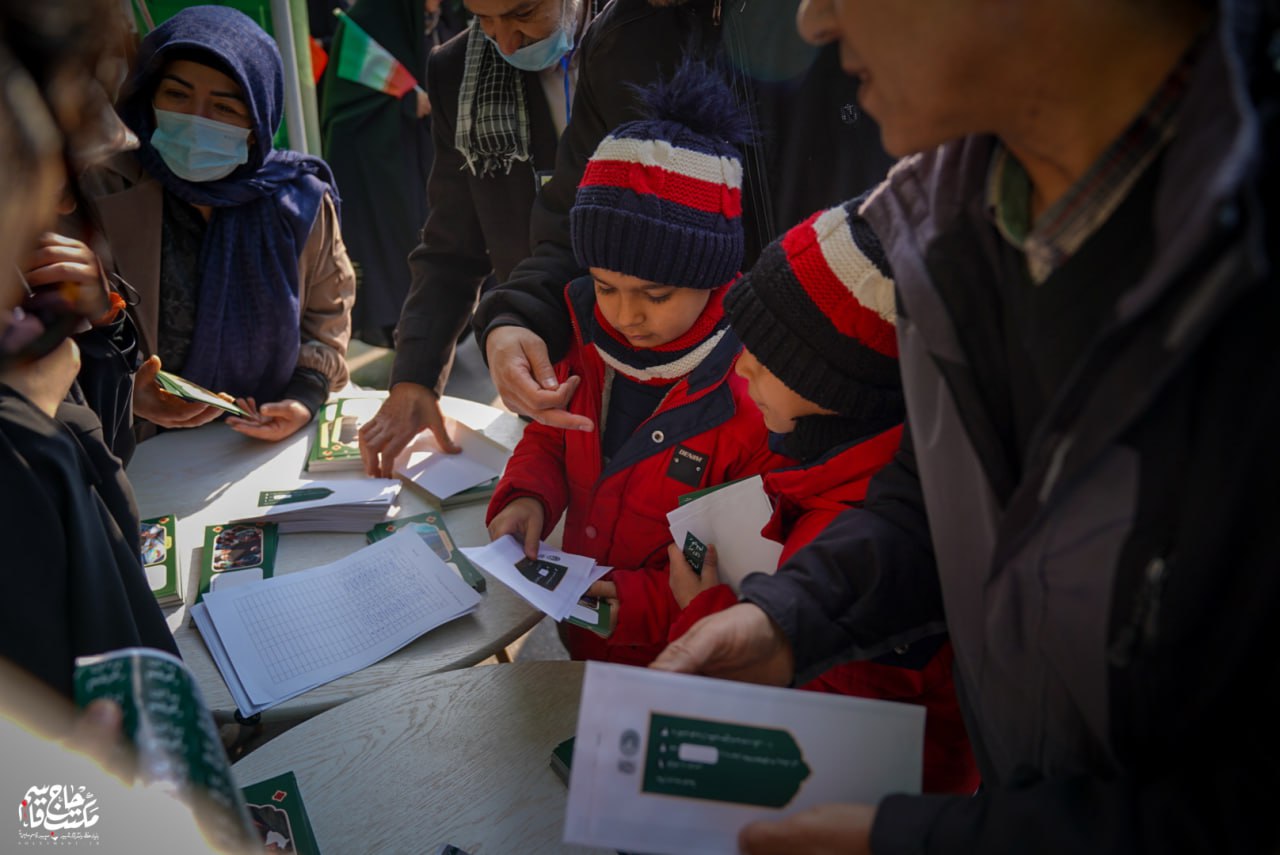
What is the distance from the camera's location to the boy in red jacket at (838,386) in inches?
51.9

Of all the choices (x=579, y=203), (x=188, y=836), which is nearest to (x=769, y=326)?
(x=579, y=203)

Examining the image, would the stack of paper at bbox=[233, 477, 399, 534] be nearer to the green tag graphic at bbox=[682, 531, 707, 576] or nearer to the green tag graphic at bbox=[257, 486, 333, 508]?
the green tag graphic at bbox=[257, 486, 333, 508]

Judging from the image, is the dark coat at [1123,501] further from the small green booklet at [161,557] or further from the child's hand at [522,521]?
the small green booklet at [161,557]

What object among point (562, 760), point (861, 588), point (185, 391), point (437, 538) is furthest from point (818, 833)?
point (185, 391)

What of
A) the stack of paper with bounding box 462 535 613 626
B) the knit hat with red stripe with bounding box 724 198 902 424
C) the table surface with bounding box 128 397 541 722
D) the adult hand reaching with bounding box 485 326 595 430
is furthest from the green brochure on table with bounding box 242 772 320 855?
the knit hat with red stripe with bounding box 724 198 902 424

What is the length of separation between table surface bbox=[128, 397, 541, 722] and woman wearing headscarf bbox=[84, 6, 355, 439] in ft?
0.40

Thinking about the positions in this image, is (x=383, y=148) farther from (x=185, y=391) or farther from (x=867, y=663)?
(x=867, y=663)

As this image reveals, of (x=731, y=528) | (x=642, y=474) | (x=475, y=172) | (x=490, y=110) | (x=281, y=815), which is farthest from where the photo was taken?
(x=475, y=172)

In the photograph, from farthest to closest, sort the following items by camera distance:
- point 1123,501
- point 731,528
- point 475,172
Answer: point 475,172 < point 731,528 < point 1123,501

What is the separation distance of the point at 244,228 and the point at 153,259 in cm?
28

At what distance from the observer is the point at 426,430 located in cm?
248

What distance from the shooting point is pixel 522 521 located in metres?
1.87

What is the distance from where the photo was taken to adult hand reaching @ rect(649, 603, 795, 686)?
1.04 metres

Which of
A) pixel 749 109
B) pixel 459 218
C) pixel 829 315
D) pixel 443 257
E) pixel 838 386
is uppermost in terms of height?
pixel 749 109
